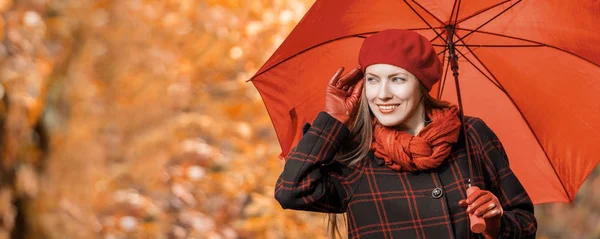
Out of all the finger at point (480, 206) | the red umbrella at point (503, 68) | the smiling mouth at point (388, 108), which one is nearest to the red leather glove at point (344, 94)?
the smiling mouth at point (388, 108)

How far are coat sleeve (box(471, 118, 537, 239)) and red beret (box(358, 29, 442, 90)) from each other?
0.65ft

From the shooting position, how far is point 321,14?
107 inches

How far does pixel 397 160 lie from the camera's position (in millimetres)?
2492

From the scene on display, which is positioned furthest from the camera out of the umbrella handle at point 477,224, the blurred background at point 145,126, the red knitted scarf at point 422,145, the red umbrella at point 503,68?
the blurred background at point 145,126

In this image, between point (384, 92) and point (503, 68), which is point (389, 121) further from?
point (503, 68)

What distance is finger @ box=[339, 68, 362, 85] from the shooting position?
2.62 meters

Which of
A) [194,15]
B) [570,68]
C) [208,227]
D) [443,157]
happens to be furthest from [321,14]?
[208,227]

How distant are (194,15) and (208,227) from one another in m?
1.60

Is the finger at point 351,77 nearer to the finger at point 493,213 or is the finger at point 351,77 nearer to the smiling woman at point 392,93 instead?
the smiling woman at point 392,93

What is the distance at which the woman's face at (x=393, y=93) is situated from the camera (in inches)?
98.7

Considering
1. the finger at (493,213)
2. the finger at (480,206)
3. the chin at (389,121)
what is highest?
the chin at (389,121)

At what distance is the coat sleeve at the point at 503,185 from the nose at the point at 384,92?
25 cm

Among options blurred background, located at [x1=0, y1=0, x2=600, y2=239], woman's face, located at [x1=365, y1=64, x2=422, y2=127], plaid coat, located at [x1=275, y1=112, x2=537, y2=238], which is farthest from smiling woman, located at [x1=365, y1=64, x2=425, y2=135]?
blurred background, located at [x1=0, y1=0, x2=600, y2=239]

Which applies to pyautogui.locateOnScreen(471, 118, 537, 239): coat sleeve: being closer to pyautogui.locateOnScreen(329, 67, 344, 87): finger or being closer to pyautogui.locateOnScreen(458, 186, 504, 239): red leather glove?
pyautogui.locateOnScreen(458, 186, 504, 239): red leather glove
